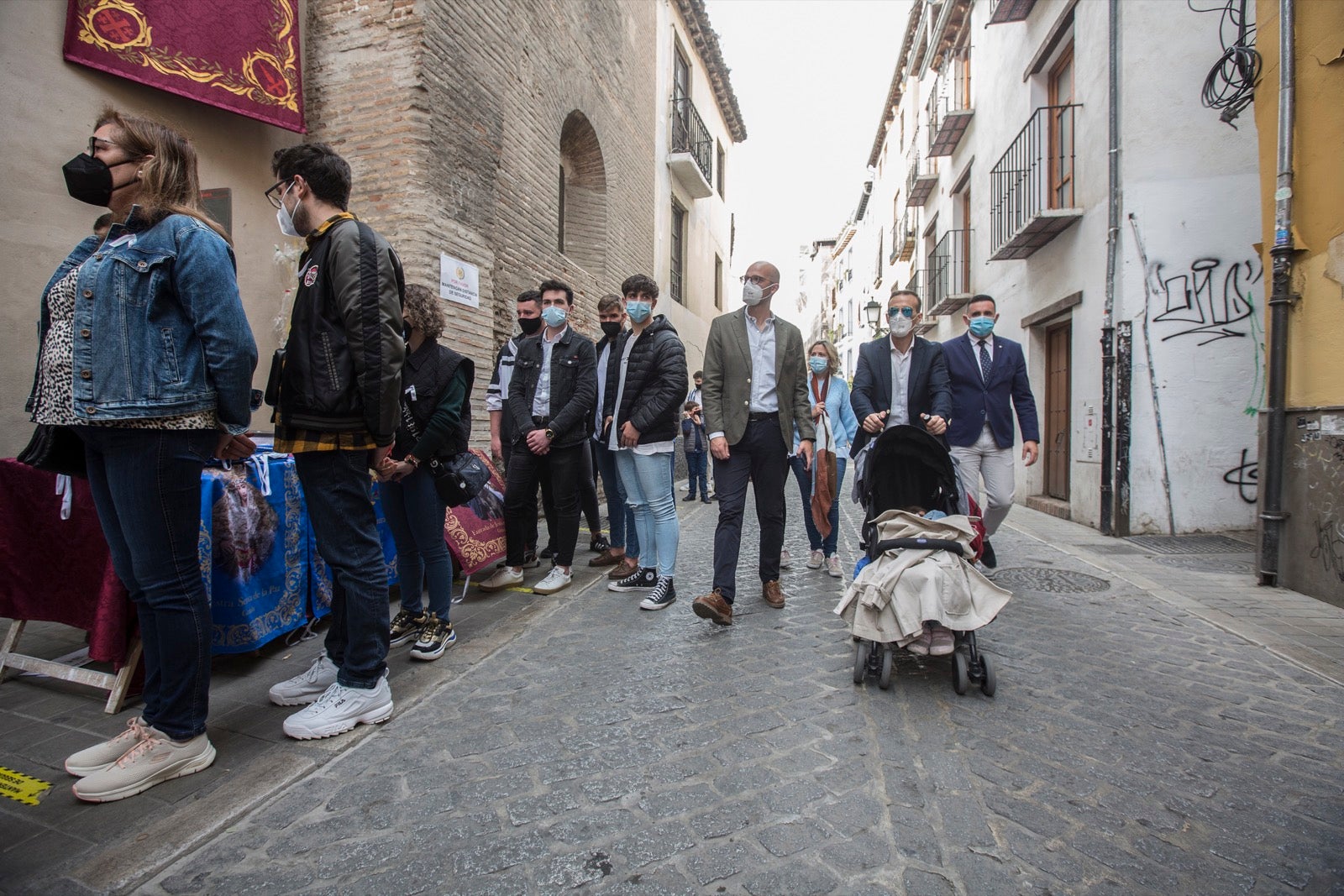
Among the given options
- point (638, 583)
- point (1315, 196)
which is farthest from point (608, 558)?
point (1315, 196)

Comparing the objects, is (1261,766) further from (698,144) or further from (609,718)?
(698,144)

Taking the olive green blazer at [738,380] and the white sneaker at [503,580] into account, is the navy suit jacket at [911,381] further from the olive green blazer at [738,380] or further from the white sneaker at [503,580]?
the white sneaker at [503,580]

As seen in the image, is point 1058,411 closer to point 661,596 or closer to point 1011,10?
point 1011,10

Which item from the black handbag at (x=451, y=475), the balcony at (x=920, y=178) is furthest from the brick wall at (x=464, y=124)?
the balcony at (x=920, y=178)

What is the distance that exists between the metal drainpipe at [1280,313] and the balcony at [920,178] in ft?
39.8

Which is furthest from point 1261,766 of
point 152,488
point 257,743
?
point 152,488

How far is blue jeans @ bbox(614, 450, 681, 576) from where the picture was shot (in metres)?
4.54

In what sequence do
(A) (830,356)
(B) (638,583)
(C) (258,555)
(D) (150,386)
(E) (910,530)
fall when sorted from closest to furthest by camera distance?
(D) (150,386) < (E) (910,530) < (C) (258,555) < (B) (638,583) < (A) (830,356)

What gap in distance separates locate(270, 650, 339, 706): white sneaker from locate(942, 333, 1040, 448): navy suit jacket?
14.1ft

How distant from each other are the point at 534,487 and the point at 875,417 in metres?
2.43

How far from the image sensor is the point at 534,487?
503 cm

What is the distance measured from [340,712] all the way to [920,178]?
17811mm

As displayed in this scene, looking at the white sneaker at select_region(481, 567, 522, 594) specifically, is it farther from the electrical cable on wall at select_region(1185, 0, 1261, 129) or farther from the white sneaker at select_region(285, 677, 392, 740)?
the electrical cable on wall at select_region(1185, 0, 1261, 129)

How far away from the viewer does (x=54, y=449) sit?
7.72ft
